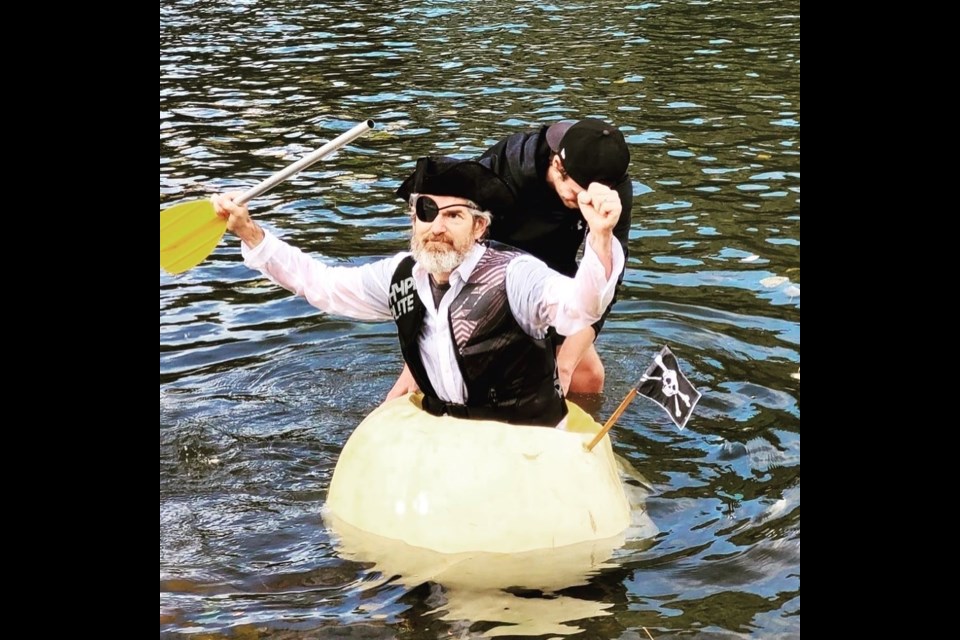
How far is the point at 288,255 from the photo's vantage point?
215 inches

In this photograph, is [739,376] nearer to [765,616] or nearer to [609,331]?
[609,331]

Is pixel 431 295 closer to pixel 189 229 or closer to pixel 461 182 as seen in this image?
pixel 461 182

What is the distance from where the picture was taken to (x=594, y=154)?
5285mm

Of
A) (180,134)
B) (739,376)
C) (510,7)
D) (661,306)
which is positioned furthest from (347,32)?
(739,376)

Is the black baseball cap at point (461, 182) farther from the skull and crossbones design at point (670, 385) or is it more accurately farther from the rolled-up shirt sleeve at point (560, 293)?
the skull and crossbones design at point (670, 385)

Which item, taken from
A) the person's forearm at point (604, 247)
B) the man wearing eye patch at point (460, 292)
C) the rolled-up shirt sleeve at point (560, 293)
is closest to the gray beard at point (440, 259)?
the man wearing eye patch at point (460, 292)

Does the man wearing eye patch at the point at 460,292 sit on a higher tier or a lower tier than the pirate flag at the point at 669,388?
higher

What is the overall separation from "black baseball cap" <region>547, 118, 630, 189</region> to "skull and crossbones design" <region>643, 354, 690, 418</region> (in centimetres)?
78

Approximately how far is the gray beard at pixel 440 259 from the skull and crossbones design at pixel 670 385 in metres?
0.89

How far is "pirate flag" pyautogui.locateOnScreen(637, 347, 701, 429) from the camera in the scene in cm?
517

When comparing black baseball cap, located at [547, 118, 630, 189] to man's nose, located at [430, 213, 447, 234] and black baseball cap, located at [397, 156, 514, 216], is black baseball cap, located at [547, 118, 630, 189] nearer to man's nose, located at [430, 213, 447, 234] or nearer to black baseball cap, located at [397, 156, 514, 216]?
black baseball cap, located at [397, 156, 514, 216]

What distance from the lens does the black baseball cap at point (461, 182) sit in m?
5.22

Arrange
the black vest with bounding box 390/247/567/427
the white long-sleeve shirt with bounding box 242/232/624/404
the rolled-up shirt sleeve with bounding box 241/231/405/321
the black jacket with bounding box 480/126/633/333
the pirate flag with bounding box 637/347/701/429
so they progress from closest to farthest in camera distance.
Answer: the white long-sleeve shirt with bounding box 242/232/624/404, the pirate flag with bounding box 637/347/701/429, the black vest with bounding box 390/247/567/427, the rolled-up shirt sleeve with bounding box 241/231/405/321, the black jacket with bounding box 480/126/633/333

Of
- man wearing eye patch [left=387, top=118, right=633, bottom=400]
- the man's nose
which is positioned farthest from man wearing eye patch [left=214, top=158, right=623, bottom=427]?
man wearing eye patch [left=387, top=118, right=633, bottom=400]
